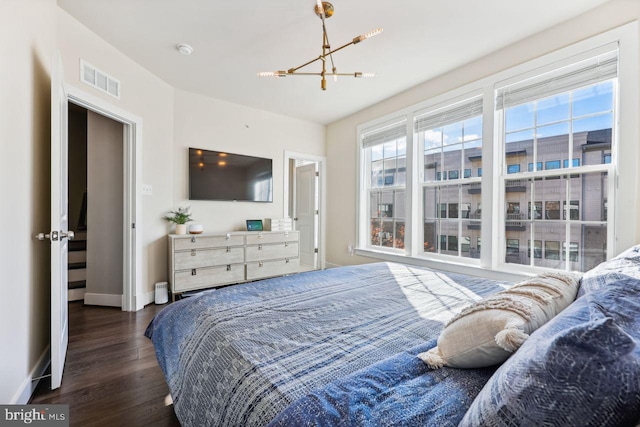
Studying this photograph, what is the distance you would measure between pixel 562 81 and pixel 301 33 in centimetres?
236

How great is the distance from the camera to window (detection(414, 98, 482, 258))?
316cm

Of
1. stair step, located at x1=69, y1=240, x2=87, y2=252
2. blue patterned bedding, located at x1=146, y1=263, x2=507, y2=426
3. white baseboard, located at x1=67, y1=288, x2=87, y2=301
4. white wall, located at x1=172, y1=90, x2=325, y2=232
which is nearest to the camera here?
blue patterned bedding, located at x1=146, y1=263, x2=507, y2=426

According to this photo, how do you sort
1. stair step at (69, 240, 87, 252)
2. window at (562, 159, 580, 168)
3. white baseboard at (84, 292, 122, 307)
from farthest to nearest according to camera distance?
stair step at (69, 240, 87, 252), white baseboard at (84, 292, 122, 307), window at (562, 159, 580, 168)

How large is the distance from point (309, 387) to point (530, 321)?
661 millimetres

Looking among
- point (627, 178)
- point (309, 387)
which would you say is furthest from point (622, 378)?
point (627, 178)

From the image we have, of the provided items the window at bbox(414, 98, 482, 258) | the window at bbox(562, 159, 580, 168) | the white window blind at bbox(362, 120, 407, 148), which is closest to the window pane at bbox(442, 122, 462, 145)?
the window at bbox(414, 98, 482, 258)

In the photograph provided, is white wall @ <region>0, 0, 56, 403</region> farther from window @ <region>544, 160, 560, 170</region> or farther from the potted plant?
window @ <region>544, 160, 560, 170</region>

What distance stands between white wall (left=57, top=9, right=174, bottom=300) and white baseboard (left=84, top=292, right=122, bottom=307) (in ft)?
0.96

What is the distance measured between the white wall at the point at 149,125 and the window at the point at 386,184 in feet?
9.23

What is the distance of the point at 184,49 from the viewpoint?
2.79m

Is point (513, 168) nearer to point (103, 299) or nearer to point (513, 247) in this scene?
point (513, 247)

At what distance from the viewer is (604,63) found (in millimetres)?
2281

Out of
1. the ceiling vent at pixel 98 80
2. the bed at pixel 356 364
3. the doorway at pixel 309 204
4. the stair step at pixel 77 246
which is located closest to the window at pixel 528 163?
the bed at pixel 356 364

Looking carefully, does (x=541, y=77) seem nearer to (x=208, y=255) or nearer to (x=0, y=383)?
(x=208, y=255)
